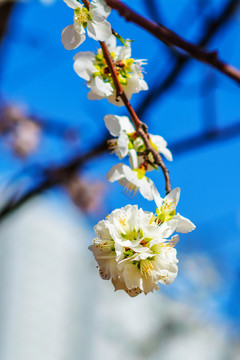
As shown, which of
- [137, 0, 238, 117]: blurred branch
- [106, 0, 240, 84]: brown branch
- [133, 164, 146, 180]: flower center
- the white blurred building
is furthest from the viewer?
the white blurred building

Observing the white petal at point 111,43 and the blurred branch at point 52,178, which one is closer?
the white petal at point 111,43

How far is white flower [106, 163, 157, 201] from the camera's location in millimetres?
536

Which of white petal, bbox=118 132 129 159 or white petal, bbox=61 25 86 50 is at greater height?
white petal, bbox=61 25 86 50

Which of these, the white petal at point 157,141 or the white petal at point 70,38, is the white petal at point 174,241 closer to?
the white petal at point 157,141

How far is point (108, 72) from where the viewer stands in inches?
22.0

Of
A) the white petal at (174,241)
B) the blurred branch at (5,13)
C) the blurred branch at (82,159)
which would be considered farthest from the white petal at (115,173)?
the blurred branch at (5,13)

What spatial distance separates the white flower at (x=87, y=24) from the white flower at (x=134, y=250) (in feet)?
0.63

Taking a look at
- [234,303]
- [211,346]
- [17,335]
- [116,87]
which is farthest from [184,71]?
[211,346]

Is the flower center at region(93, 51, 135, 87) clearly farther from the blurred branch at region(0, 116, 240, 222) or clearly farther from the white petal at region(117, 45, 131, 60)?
the blurred branch at region(0, 116, 240, 222)

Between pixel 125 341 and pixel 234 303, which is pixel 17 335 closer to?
pixel 125 341

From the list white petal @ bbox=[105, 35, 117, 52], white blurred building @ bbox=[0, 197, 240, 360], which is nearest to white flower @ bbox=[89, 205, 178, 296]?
white petal @ bbox=[105, 35, 117, 52]

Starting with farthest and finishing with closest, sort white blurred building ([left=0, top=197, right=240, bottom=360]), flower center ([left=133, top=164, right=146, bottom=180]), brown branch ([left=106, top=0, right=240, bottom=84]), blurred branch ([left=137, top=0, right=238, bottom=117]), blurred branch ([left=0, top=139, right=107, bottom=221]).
Answer: white blurred building ([left=0, top=197, right=240, bottom=360]) → blurred branch ([left=0, top=139, right=107, bottom=221]) → blurred branch ([left=137, top=0, right=238, bottom=117]) → flower center ([left=133, top=164, right=146, bottom=180]) → brown branch ([left=106, top=0, right=240, bottom=84])

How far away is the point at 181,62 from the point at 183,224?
0.89 m

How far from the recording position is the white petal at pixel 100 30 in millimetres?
486
